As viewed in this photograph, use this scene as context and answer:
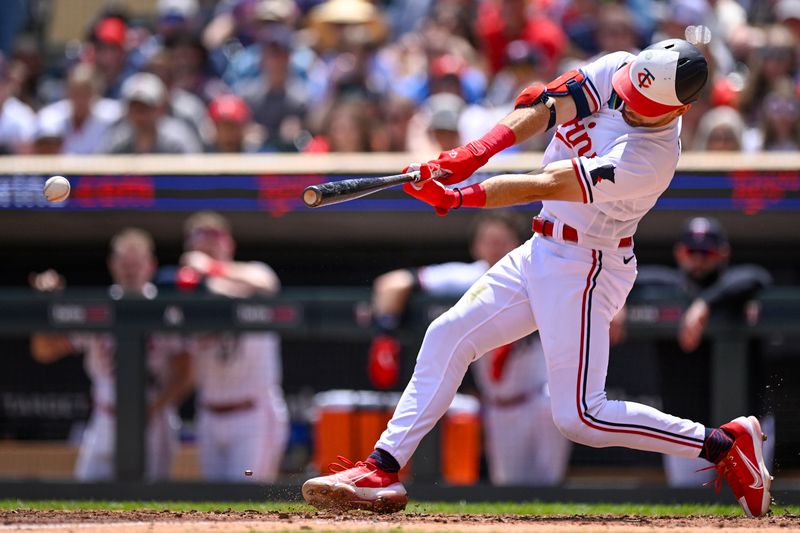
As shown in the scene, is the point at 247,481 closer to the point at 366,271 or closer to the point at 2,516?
the point at 366,271

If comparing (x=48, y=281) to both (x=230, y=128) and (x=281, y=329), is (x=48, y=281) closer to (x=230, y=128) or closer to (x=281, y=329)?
(x=230, y=128)

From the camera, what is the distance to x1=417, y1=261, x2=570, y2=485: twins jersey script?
7199 millimetres

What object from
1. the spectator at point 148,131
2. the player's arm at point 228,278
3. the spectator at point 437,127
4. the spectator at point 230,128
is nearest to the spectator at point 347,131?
the spectator at point 437,127

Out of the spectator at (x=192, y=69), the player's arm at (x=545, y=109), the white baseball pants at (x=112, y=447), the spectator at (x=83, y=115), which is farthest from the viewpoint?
the spectator at (x=192, y=69)

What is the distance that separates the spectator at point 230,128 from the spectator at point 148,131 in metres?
0.17

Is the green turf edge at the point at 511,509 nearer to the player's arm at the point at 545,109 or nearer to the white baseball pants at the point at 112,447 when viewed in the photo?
the white baseball pants at the point at 112,447

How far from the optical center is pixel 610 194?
446 centimetres

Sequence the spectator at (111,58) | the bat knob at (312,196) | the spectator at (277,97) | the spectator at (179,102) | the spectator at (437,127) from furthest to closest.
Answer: the spectator at (111,58), the spectator at (277,97), the spectator at (179,102), the spectator at (437,127), the bat knob at (312,196)

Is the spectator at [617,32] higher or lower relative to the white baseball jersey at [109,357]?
higher

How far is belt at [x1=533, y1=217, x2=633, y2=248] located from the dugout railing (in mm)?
2351

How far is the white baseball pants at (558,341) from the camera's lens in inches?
185

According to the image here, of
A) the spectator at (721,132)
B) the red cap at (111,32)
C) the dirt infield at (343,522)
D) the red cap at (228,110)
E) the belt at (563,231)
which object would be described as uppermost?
the red cap at (111,32)

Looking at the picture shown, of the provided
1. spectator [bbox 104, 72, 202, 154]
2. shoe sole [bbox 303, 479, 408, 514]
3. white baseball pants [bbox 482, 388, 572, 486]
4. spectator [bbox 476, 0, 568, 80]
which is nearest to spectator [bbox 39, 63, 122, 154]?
spectator [bbox 104, 72, 202, 154]

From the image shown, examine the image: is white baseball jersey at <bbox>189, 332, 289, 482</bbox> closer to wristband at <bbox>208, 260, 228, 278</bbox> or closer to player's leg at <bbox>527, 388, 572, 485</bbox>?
wristband at <bbox>208, 260, 228, 278</bbox>
